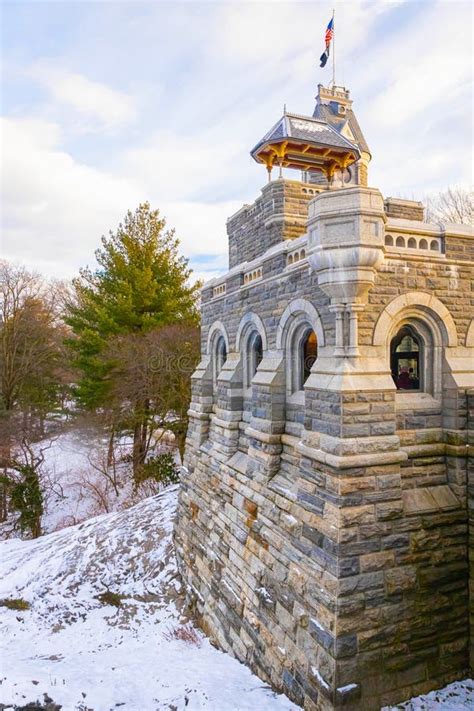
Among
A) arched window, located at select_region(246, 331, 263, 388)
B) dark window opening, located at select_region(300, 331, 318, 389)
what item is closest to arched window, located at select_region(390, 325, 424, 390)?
dark window opening, located at select_region(300, 331, 318, 389)

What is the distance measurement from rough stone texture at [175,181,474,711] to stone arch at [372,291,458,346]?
2cm

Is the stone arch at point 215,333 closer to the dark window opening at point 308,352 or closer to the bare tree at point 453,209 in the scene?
the dark window opening at point 308,352

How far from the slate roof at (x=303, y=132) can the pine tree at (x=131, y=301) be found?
36.0ft

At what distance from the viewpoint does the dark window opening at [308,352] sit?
709 cm

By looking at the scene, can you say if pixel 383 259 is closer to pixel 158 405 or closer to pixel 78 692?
pixel 78 692

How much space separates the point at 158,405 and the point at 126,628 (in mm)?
11179

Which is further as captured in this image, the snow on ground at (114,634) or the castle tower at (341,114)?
the castle tower at (341,114)

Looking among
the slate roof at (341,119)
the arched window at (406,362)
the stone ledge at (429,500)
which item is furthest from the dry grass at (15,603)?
the slate roof at (341,119)

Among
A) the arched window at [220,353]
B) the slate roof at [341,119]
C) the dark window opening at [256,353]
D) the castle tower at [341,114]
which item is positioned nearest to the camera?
the dark window opening at [256,353]

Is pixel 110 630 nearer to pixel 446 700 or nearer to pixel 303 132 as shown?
pixel 446 700

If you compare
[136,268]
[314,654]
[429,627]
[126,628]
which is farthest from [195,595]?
[136,268]

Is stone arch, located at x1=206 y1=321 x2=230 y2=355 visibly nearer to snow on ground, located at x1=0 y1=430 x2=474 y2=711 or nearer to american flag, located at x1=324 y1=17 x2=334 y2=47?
snow on ground, located at x1=0 y1=430 x2=474 y2=711

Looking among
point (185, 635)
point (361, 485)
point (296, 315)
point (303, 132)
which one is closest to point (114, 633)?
point (185, 635)

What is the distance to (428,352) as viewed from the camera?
6.32 m
